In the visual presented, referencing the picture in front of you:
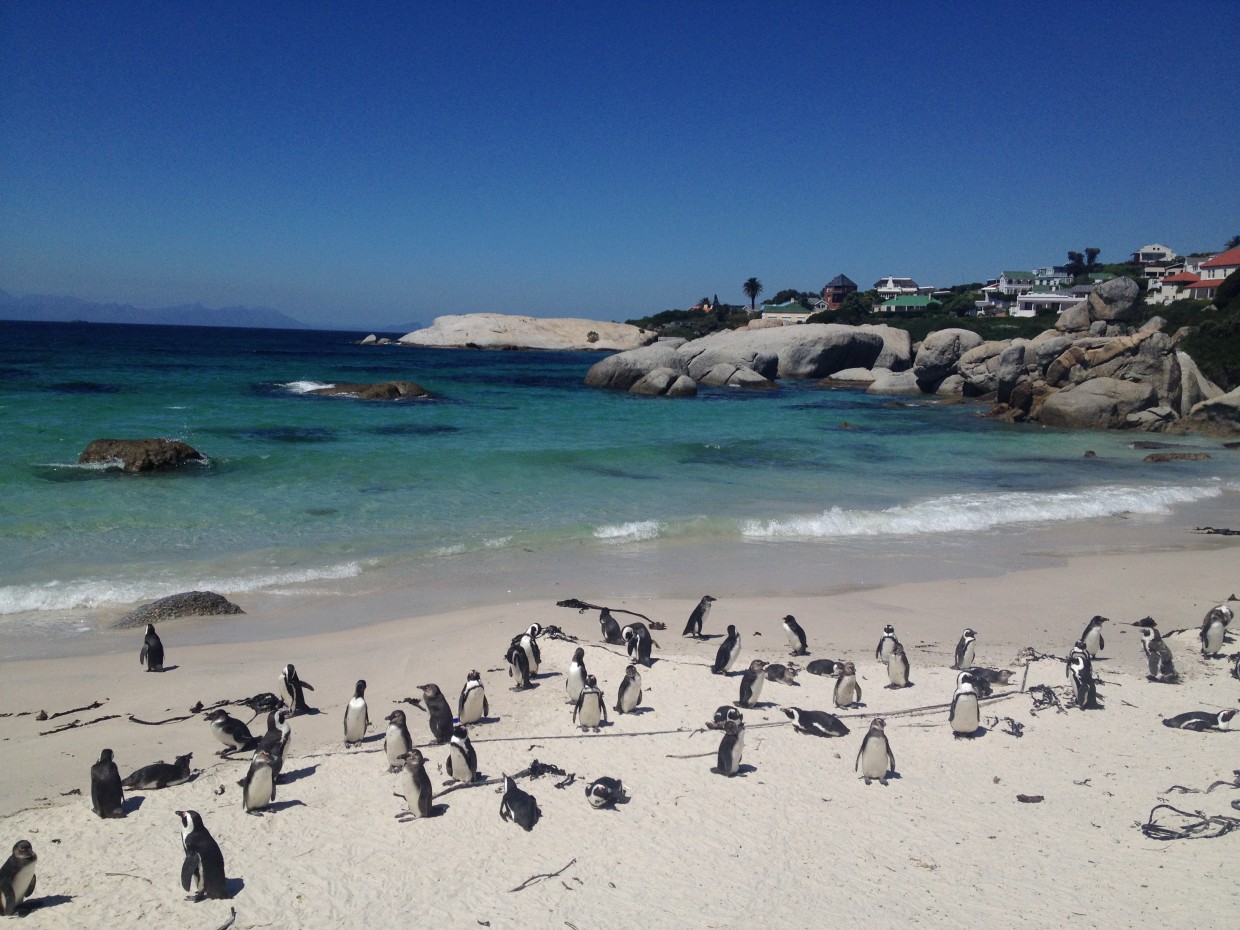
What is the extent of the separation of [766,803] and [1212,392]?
30682 mm

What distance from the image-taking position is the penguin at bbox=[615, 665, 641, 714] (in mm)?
6965

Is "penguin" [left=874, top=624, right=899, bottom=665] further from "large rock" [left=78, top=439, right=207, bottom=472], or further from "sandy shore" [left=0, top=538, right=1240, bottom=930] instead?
"large rock" [left=78, top=439, right=207, bottom=472]

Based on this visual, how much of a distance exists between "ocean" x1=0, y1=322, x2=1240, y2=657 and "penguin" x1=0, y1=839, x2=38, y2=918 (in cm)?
503

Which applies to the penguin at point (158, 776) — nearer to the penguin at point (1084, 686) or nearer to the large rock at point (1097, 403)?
the penguin at point (1084, 686)

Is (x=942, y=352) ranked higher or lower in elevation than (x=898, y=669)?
higher

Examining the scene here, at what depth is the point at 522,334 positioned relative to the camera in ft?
282

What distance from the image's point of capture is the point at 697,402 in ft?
120

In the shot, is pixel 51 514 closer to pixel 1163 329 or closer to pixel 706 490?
pixel 706 490

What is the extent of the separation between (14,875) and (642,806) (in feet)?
11.1

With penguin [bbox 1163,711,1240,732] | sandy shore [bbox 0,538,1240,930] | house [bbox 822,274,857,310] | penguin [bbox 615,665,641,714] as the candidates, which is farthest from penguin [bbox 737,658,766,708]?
house [bbox 822,274,857,310]

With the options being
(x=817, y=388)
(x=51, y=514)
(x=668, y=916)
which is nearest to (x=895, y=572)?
(x=668, y=916)

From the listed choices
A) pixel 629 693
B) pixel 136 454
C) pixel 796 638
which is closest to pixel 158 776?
pixel 629 693

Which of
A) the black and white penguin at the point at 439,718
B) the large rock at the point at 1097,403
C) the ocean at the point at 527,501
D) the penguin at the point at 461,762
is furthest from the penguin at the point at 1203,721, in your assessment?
the large rock at the point at 1097,403

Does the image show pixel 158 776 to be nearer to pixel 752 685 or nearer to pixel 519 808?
pixel 519 808
